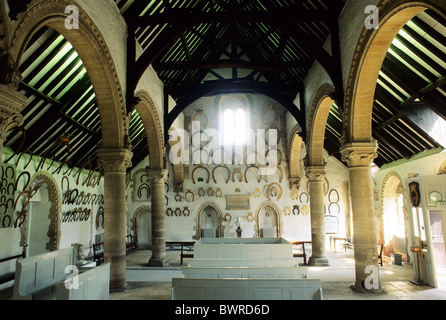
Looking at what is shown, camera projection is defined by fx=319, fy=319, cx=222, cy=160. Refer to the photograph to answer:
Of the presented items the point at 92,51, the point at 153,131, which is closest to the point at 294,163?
the point at 153,131

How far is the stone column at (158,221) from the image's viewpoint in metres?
11.3

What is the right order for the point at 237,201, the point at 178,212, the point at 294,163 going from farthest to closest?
the point at 178,212 < the point at 237,201 < the point at 294,163

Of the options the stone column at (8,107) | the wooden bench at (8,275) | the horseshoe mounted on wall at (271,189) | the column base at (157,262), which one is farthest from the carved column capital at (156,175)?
the stone column at (8,107)

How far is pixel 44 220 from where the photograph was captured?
1138cm

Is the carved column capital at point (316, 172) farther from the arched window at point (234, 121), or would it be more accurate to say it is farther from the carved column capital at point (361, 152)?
the arched window at point (234, 121)

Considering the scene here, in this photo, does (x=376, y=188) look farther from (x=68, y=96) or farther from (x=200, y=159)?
(x=68, y=96)

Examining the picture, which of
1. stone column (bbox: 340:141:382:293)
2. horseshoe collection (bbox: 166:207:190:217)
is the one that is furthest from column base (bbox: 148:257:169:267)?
stone column (bbox: 340:141:382:293)

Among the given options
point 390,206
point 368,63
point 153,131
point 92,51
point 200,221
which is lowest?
point 200,221

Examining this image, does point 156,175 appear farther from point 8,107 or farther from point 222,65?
point 8,107

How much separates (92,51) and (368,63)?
5.81 metres

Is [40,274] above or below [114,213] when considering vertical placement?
below

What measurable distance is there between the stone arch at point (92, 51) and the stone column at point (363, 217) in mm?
5455

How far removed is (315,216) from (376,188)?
5005mm
